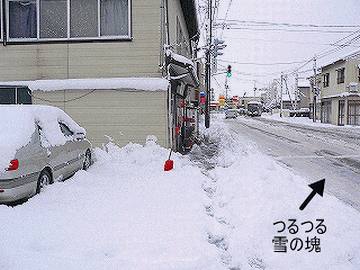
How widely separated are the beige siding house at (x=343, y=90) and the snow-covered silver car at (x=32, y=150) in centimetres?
3172

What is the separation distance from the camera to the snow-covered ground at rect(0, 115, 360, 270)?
363cm

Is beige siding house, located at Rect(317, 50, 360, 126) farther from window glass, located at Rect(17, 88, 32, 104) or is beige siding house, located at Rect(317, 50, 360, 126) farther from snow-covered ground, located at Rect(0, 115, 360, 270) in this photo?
window glass, located at Rect(17, 88, 32, 104)

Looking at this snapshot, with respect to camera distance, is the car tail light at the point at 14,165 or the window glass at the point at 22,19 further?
the window glass at the point at 22,19

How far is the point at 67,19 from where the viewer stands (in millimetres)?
10141

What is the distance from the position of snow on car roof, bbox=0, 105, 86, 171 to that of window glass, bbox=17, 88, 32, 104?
171 inches

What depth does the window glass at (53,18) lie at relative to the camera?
10156 mm

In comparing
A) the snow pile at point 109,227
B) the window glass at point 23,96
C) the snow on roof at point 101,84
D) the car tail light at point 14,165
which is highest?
the snow on roof at point 101,84

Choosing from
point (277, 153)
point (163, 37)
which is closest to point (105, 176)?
point (163, 37)

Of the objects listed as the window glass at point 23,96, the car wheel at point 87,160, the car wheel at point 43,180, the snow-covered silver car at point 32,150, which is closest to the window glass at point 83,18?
the window glass at point 23,96

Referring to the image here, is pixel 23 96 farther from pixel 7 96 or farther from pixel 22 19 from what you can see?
pixel 22 19

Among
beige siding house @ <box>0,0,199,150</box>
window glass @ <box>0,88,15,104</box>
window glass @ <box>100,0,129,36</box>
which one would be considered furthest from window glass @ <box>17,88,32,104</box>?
window glass @ <box>100,0,129,36</box>

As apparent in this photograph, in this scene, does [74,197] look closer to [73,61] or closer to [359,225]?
[359,225]

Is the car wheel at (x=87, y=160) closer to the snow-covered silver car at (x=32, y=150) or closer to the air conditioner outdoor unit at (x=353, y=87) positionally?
the snow-covered silver car at (x=32, y=150)

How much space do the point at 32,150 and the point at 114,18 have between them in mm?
6055
